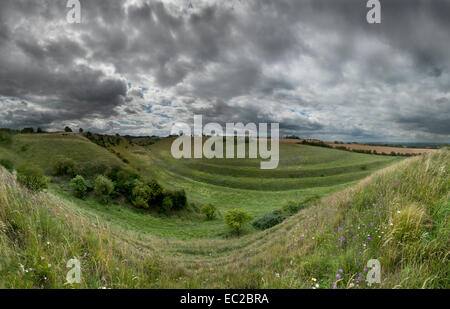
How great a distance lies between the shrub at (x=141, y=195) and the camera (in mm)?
34906

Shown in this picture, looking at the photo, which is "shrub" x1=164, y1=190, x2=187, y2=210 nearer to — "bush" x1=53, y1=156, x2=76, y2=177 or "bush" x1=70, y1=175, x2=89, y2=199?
"bush" x1=70, y1=175, x2=89, y2=199

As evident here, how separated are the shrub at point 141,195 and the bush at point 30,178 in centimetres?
2773

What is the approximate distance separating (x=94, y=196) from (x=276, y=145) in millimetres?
104666

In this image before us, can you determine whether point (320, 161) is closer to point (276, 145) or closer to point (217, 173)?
point (276, 145)

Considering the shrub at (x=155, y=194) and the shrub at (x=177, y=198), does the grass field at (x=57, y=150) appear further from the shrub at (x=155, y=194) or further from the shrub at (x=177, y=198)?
the shrub at (x=177, y=198)

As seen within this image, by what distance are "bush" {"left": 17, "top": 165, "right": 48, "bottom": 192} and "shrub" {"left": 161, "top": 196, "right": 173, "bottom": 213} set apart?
29.6 meters

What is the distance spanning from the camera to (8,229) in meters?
3.99

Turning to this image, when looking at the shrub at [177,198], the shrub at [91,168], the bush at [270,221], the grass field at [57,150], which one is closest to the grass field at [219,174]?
the grass field at [57,150]

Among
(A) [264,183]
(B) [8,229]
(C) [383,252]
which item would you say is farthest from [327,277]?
(A) [264,183]

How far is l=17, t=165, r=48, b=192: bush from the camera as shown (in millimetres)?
8137

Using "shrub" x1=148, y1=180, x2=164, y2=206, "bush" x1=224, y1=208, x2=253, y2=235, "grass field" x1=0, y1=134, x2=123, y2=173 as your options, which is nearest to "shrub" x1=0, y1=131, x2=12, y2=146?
"grass field" x1=0, y1=134, x2=123, y2=173

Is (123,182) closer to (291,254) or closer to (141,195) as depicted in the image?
(141,195)

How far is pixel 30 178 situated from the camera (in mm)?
8391

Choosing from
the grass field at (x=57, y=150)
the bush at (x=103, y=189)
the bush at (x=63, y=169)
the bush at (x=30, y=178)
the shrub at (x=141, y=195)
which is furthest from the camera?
the grass field at (x=57, y=150)
